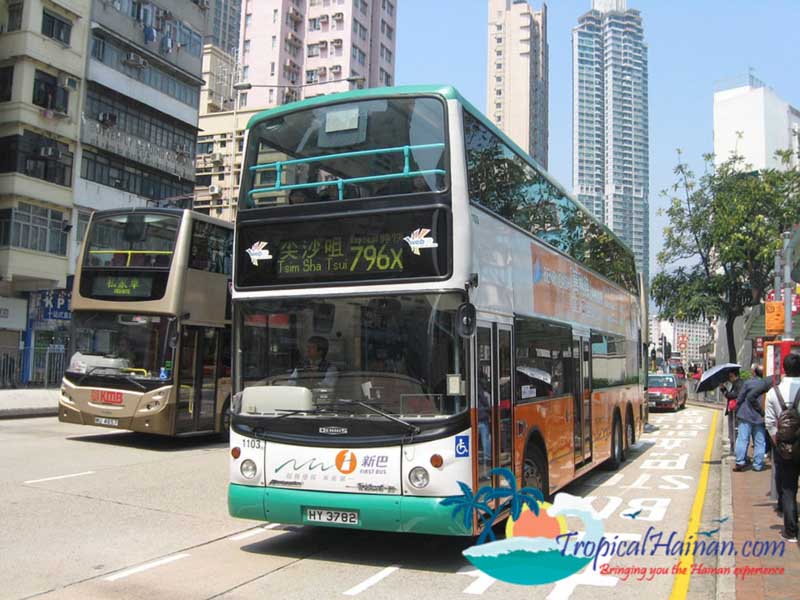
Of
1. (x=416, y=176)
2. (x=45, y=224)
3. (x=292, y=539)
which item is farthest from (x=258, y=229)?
(x=45, y=224)

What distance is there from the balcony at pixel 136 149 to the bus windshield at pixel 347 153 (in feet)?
82.6

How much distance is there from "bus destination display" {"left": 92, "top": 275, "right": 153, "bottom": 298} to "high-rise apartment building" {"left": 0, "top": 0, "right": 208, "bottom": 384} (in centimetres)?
1512

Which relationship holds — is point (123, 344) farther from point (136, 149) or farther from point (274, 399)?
point (136, 149)

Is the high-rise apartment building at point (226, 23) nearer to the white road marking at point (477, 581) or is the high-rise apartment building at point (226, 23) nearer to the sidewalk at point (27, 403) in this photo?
the sidewalk at point (27, 403)

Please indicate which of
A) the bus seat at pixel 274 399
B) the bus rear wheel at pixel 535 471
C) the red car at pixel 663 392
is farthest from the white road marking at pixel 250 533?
the red car at pixel 663 392

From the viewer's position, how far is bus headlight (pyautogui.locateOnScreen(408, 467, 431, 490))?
611 cm

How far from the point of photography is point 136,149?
32.1 m

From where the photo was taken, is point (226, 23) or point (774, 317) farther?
point (226, 23)

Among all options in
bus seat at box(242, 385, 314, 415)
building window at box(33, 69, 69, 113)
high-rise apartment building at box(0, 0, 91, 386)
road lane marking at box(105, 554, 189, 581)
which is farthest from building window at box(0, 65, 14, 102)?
road lane marking at box(105, 554, 189, 581)

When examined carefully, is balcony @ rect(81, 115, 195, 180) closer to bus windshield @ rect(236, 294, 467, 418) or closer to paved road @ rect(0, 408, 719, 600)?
paved road @ rect(0, 408, 719, 600)

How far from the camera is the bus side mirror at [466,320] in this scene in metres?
6.13

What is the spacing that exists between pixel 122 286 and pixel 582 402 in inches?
322

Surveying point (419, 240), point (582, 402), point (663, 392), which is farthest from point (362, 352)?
point (663, 392)

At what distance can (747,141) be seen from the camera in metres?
62.8
